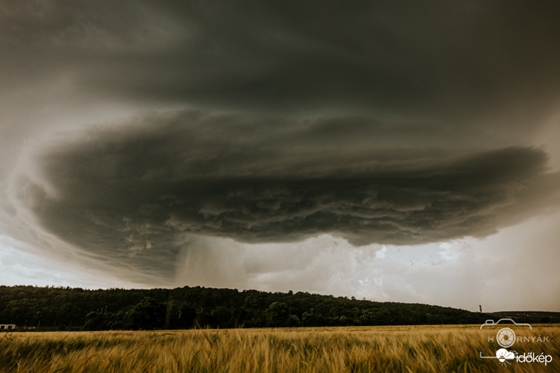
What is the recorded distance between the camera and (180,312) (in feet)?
290

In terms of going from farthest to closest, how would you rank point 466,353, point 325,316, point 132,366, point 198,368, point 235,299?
point 235,299, point 325,316, point 466,353, point 132,366, point 198,368

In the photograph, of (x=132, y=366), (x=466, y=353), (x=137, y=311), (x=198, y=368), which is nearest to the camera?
(x=198, y=368)

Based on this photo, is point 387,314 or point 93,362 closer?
point 93,362

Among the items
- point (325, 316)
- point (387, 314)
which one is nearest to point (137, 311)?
point (325, 316)

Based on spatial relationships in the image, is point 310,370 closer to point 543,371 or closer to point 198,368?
point 198,368

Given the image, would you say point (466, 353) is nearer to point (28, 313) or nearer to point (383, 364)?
point (383, 364)

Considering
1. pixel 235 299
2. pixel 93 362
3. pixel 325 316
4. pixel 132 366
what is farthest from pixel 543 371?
pixel 235 299

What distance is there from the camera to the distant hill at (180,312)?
87.6 metres

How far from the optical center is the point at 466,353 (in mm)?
4953

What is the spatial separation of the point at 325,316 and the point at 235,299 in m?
54.4

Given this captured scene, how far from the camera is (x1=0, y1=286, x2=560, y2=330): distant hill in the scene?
87.6 meters

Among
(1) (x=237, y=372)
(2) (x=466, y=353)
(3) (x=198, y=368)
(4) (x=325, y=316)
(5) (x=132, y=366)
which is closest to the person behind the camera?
(1) (x=237, y=372)

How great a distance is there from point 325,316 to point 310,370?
109019 mm

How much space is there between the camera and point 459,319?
113 meters
